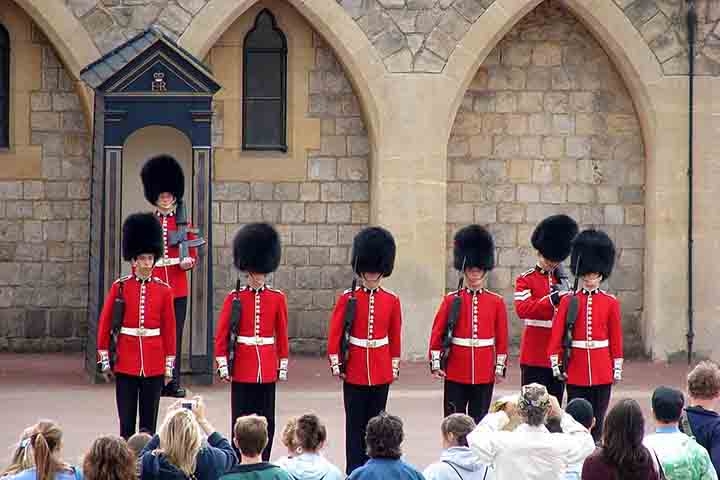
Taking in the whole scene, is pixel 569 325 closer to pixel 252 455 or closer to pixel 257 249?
pixel 257 249

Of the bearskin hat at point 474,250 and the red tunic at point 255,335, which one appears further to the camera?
the bearskin hat at point 474,250

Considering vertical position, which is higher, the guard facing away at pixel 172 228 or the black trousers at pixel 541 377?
the guard facing away at pixel 172 228

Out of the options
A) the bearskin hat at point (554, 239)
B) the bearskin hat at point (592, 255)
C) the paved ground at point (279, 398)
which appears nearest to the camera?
the bearskin hat at point (592, 255)

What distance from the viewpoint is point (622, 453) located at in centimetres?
600

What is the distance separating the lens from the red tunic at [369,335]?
8.80 metres

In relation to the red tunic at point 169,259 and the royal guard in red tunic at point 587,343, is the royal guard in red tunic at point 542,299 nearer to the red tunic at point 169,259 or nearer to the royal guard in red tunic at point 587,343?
the royal guard in red tunic at point 587,343

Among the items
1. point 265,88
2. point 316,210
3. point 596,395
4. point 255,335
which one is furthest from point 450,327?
point 265,88

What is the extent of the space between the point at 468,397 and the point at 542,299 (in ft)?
2.42

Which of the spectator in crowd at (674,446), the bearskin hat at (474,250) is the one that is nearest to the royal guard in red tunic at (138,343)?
the bearskin hat at (474,250)

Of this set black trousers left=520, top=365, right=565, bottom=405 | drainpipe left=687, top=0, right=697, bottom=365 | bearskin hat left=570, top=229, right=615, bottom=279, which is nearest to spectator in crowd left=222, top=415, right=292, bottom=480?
bearskin hat left=570, top=229, right=615, bottom=279

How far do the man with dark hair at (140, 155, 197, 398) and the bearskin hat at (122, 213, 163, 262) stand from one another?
3.83 ft

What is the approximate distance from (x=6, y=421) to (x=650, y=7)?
5790 mm

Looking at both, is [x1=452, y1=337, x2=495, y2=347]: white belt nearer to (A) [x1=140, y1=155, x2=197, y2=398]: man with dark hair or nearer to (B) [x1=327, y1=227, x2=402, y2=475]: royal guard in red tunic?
(B) [x1=327, y1=227, x2=402, y2=475]: royal guard in red tunic

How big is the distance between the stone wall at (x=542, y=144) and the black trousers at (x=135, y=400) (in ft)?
15.4
